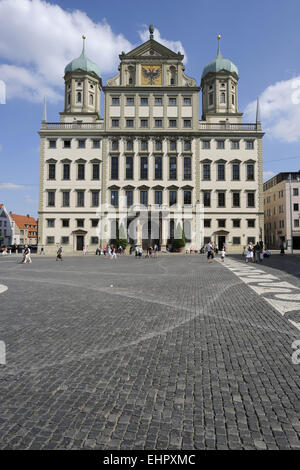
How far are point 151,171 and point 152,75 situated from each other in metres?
16.7

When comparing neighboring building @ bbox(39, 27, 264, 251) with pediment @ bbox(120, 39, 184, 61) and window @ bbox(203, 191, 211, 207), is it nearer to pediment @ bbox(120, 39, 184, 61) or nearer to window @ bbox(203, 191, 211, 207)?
window @ bbox(203, 191, 211, 207)

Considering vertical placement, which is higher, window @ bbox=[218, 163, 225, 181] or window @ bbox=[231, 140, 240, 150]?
window @ bbox=[231, 140, 240, 150]

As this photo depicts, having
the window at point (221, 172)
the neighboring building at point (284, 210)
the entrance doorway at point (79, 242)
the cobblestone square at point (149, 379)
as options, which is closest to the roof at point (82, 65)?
the window at point (221, 172)

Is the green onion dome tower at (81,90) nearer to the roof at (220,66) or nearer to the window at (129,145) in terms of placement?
the window at (129,145)

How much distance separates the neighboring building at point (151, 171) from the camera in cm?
4794

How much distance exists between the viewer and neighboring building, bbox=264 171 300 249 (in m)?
57.0

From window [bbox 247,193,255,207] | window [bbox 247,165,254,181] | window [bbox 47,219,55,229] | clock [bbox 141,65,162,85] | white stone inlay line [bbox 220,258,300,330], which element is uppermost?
clock [bbox 141,65,162,85]

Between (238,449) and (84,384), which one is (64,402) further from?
(238,449)

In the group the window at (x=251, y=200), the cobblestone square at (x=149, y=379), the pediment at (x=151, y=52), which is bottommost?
the cobblestone square at (x=149, y=379)

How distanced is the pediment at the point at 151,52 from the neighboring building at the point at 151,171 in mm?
5186

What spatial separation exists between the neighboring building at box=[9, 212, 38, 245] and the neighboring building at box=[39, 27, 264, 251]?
5091 centimetres

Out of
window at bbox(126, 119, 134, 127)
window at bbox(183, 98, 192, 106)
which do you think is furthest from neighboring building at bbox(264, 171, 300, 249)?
window at bbox(126, 119, 134, 127)

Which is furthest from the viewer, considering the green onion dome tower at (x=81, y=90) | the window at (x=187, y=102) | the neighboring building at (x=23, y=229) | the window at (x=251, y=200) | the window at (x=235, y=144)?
the neighboring building at (x=23, y=229)
